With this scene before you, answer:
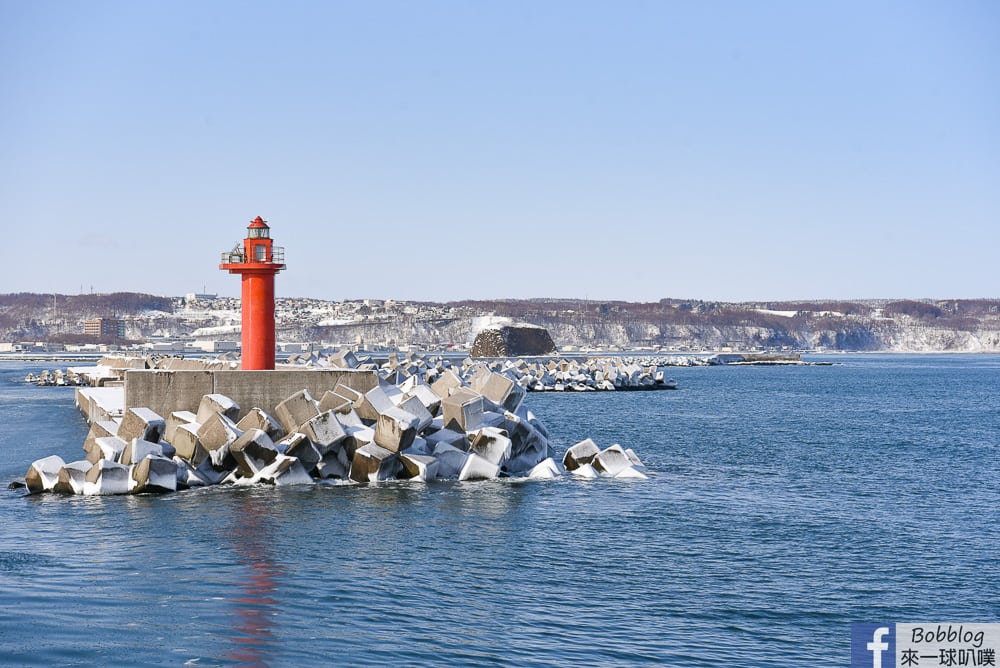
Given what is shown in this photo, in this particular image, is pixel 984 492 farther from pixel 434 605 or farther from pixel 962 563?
pixel 434 605

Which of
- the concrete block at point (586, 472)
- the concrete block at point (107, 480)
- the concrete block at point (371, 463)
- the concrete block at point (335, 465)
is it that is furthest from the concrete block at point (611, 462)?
the concrete block at point (107, 480)

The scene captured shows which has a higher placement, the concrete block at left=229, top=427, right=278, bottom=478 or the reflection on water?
the concrete block at left=229, top=427, right=278, bottom=478

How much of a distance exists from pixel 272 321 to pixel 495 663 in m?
12.0

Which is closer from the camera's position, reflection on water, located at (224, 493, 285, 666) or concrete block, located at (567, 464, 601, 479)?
reflection on water, located at (224, 493, 285, 666)

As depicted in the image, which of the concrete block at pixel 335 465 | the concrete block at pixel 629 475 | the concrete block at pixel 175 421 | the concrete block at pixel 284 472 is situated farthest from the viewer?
the concrete block at pixel 629 475

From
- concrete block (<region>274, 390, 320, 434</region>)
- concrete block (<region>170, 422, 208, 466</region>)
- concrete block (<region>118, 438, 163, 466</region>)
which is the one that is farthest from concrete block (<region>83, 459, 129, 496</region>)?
concrete block (<region>274, 390, 320, 434</region>)

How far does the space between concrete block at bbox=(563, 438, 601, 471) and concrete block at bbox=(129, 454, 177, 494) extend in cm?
615

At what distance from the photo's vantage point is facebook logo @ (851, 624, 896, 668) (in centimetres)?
810

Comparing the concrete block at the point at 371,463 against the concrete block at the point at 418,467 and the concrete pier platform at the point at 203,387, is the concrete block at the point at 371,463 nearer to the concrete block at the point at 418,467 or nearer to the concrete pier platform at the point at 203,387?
the concrete block at the point at 418,467

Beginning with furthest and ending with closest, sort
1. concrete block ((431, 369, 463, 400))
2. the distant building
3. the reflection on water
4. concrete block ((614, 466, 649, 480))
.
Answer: the distant building < concrete block ((431, 369, 463, 400)) < concrete block ((614, 466, 649, 480)) < the reflection on water

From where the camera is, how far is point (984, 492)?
16.6 metres

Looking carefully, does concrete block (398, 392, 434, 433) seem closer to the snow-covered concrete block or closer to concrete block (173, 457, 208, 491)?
the snow-covered concrete block

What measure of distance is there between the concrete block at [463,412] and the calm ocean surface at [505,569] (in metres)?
1.53

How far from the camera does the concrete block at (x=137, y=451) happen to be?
14.9m
